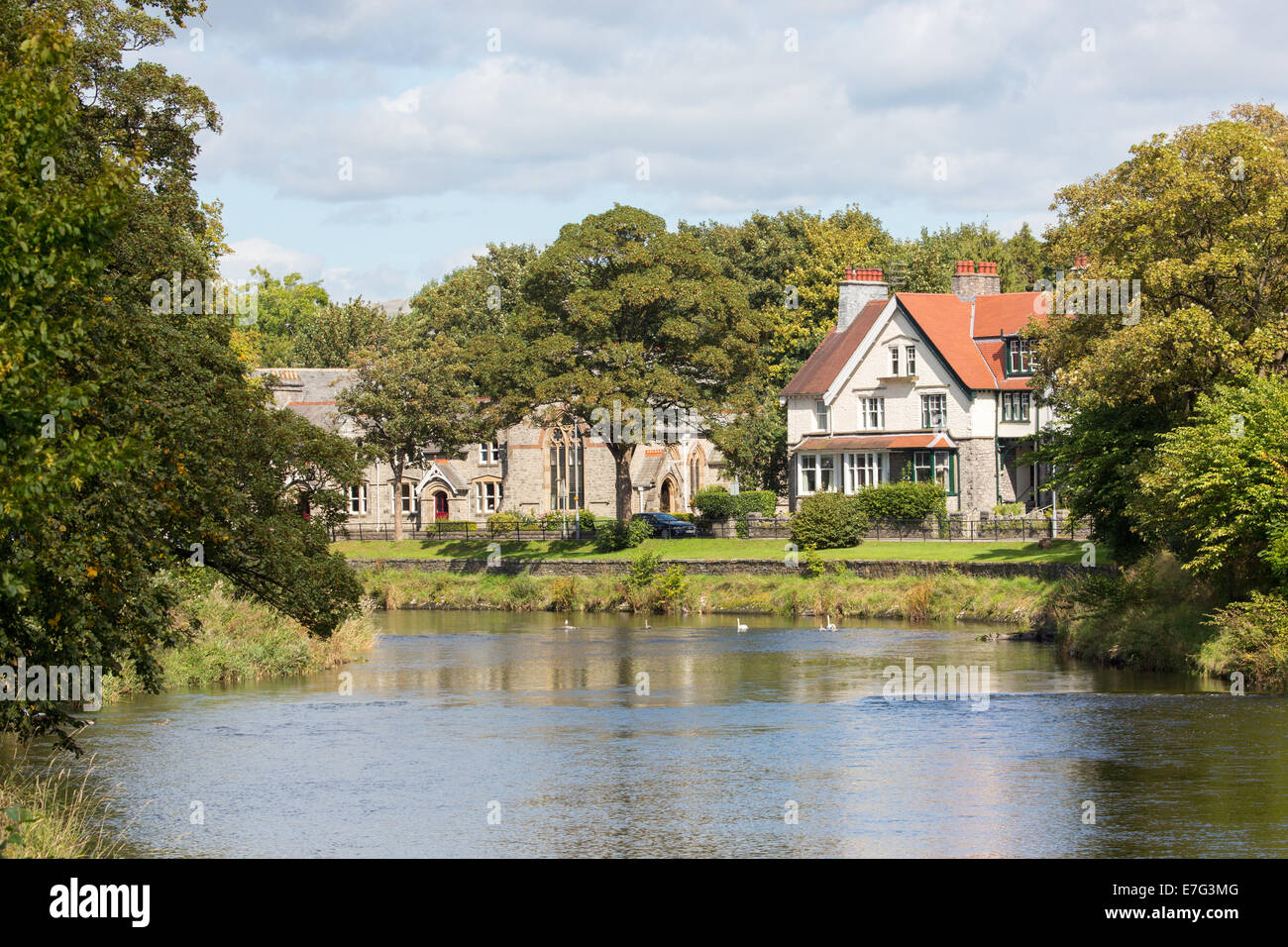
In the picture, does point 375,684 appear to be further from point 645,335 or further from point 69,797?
point 645,335

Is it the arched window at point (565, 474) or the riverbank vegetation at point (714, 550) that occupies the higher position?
the arched window at point (565, 474)

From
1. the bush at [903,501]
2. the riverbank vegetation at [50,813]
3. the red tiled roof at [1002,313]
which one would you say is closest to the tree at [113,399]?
the riverbank vegetation at [50,813]

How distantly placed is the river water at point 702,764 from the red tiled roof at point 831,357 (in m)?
31.5

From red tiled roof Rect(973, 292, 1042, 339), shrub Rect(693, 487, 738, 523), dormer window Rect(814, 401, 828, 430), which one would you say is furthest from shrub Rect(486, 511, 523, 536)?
red tiled roof Rect(973, 292, 1042, 339)

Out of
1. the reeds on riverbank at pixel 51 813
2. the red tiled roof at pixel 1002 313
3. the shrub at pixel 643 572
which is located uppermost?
the red tiled roof at pixel 1002 313

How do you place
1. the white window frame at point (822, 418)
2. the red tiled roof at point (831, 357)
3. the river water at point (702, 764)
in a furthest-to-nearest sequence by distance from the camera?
the white window frame at point (822, 418) → the red tiled roof at point (831, 357) → the river water at point (702, 764)

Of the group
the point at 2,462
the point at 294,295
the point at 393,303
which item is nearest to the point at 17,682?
the point at 2,462

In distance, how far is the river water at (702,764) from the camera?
20.1 m

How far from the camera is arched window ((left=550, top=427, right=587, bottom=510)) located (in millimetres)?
79438

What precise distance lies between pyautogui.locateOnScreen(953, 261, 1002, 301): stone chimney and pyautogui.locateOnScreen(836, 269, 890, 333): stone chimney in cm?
398

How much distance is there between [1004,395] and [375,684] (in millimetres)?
38487

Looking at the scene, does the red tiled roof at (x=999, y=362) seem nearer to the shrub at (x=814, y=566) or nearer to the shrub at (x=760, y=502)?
the shrub at (x=760, y=502)

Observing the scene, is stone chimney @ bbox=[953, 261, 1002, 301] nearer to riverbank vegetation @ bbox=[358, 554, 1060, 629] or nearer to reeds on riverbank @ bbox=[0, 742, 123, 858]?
riverbank vegetation @ bbox=[358, 554, 1060, 629]

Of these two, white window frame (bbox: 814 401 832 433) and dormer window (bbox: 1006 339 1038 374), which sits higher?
dormer window (bbox: 1006 339 1038 374)
